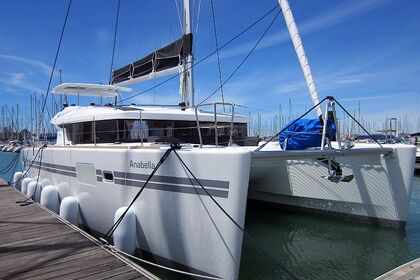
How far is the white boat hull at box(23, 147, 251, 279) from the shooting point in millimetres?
4242

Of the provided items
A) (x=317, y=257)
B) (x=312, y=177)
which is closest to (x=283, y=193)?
(x=312, y=177)

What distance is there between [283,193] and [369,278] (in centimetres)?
385

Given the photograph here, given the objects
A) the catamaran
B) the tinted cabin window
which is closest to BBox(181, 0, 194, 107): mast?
the catamaran

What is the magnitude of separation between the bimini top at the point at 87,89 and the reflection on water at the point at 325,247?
505 cm

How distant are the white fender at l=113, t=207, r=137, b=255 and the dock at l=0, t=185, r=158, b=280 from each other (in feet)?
0.93

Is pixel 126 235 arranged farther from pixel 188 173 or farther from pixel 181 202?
pixel 188 173

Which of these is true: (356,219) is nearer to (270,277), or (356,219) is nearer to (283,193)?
(283,193)

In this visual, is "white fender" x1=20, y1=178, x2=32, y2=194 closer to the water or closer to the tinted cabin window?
the tinted cabin window

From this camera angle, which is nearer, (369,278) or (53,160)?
(369,278)

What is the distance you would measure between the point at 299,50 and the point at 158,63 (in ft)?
13.7

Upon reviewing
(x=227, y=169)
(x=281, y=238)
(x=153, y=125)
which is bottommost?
(x=281, y=238)

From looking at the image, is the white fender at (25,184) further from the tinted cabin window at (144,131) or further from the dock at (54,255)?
the dock at (54,255)

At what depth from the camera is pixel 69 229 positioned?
6035mm

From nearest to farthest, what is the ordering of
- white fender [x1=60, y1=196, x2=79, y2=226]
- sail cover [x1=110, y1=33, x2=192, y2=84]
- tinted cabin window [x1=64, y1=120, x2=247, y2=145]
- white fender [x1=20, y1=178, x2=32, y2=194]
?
white fender [x1=60, y1=196, x2=79, y2=226], tinted cabin window [x1=64, y1=120, x2=247, y2=145], sail cover [x1=110, y1=33, x2=192, y2=84], white fender [x1=20, y1=178, x2=32, y2=194]
